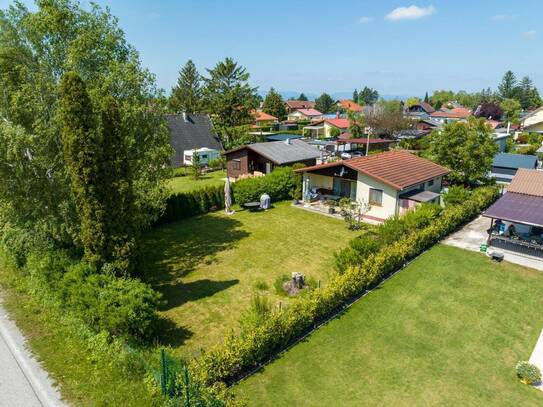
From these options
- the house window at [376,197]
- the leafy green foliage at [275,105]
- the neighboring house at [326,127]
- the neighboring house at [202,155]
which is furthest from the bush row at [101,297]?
the leafy green foliage at [275,105]

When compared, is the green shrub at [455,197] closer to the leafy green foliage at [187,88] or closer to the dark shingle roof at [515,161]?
the dark shingle roof at [515,161]

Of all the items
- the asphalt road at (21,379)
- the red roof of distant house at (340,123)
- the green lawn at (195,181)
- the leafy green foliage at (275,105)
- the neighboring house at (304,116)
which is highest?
the leafy green foliage at (275,105)

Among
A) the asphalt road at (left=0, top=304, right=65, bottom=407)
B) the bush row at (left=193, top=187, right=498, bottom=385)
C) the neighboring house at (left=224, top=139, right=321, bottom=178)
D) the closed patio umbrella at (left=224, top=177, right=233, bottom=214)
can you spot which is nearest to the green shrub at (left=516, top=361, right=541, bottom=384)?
the bush row at (left=193, top=187, right=498, bottom=385)

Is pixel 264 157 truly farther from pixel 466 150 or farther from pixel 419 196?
pixel 466 150

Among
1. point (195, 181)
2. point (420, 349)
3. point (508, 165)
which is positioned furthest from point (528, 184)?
point (195, 181)

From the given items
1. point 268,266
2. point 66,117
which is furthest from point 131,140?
point 268,266

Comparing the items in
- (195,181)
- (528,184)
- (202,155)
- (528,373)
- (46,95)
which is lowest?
(528,373)
